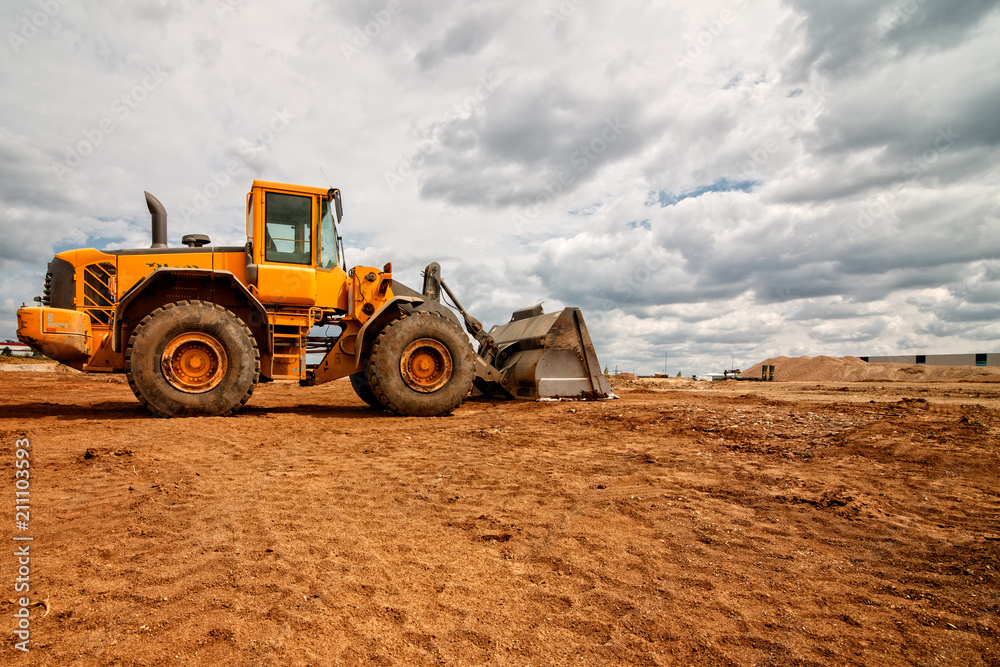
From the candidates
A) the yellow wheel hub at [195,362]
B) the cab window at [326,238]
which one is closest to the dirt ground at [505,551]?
the yellow wheel hub at [195,362]

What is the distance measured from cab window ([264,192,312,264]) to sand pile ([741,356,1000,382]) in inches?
828

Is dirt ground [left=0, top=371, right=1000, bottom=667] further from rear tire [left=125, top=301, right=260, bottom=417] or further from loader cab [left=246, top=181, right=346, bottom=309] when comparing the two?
loader cab [left=246, top=181, right=346, bottom=309]

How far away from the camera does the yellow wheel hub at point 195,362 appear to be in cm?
690

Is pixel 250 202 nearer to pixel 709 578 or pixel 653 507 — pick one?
pixel 653 507

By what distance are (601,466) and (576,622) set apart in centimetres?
262

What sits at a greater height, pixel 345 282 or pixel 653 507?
pixel 345 282

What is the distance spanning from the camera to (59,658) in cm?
196

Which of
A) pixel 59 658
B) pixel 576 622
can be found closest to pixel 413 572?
pixel 576 622

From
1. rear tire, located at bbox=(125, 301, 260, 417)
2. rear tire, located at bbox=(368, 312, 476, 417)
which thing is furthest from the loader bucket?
rear tire, located at bbox=(125, 301, 260, 417)

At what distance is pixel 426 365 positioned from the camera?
811 centimetres

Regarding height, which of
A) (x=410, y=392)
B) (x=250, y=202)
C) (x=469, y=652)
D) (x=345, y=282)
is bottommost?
(x=469, y=652)

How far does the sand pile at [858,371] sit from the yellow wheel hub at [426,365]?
19.2m

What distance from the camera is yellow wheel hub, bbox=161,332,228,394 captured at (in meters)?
6.90

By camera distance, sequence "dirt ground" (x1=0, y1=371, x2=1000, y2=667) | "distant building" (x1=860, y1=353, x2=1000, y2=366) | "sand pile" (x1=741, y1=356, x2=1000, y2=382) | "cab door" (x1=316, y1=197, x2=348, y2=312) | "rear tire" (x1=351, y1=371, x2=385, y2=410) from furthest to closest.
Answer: "distant building" (x1=860, y1=353, x2=1000, y2=366) → "sand pile" (x1=741, y1=356, x2=1000, y2=382) → "rear tire" (x1=351, y1=371, x2=385, y2=410) → "cab door" (x1=316, y1=197, x2=348, y2=312) → "dirt ground" (x1=0, y1=371, x2=1000, y2=667)
